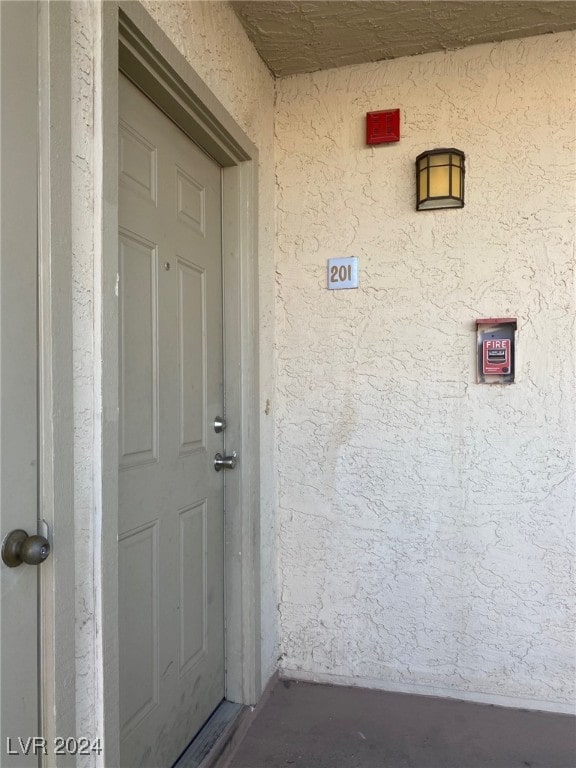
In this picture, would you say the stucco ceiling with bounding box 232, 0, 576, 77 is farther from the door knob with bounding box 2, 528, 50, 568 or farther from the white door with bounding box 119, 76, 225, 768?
the door knob with bounding box 2, 528, 50, 568

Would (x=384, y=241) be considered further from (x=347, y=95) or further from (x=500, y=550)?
(x=500, y=550)

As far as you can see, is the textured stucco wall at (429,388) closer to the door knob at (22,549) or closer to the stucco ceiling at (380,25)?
the stucco ceiling at (380,25)

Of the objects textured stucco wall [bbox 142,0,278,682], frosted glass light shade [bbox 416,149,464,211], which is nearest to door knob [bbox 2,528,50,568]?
textured stucco wall [bbox 142,0,278,682]

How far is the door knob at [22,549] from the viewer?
105 cm

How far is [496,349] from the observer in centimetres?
232

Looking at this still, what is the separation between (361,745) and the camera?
2.11 meters

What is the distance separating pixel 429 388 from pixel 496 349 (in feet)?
1.10

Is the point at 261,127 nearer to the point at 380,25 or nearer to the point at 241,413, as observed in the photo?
the point at 380,25

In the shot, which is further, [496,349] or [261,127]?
[261,127]

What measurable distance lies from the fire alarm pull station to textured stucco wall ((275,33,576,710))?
0.05 meters

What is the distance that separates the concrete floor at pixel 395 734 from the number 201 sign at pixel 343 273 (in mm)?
1912

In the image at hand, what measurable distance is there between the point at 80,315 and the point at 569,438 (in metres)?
2.04

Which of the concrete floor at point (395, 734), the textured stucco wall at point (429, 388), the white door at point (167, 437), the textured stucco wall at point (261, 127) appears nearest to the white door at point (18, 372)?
the white door at point (167, 437)

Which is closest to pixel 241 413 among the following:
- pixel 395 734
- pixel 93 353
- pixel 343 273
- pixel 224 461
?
pixel 224 461
